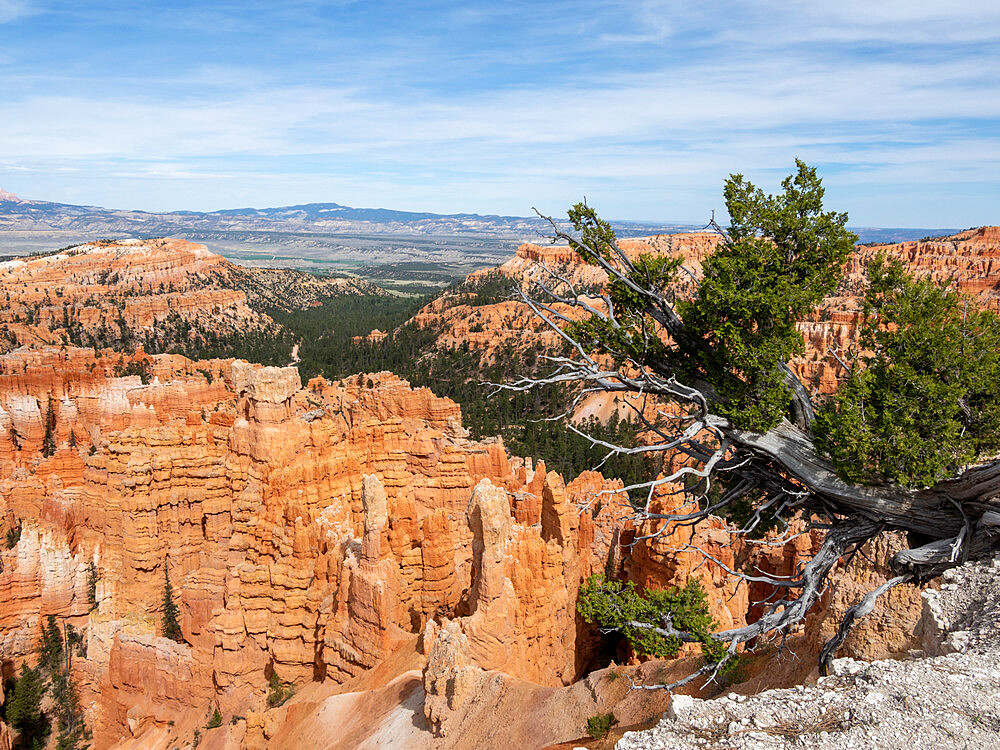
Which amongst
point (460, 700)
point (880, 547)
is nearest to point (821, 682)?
point (880, 547)

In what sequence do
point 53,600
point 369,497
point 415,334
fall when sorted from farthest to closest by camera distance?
1. point 415,334
2. point 53,600
3. point 369,497

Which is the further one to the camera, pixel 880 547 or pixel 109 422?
pixel 109 422

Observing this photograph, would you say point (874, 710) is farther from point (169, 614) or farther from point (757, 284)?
point (169, 614)

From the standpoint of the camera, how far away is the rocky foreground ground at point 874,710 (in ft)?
18.6

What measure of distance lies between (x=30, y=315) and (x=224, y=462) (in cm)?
8151

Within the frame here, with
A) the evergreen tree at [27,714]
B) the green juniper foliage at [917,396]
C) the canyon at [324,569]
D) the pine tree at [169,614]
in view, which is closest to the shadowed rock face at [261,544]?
the canyon at [324,569]

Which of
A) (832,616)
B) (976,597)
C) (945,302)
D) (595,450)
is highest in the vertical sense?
(945,302)

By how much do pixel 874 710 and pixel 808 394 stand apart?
5835mm

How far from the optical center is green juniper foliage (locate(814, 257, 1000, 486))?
345 inches

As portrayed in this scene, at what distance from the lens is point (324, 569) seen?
1798 cm

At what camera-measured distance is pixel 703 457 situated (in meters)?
10.8

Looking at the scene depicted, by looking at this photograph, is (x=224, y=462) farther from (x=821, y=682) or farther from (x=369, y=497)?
(x=821, y=682)

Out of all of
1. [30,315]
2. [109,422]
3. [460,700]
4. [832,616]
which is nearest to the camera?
[832,616]

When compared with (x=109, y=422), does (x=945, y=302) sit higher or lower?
higher
